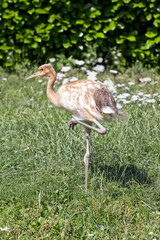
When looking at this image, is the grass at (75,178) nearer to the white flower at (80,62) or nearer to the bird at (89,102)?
the bird at (89,102)

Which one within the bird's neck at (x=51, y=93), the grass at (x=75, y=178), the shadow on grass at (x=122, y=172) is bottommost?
the shadow on grass at (x=122, y=172)

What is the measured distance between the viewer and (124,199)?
3811 millimetres

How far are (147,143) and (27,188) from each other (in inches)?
57.5

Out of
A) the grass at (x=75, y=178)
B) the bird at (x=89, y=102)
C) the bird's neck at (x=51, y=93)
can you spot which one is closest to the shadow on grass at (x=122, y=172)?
the grass at (x=75, y=178)

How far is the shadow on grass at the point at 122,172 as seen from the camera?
4.08m

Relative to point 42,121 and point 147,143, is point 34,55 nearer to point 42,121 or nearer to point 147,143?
point 42,121

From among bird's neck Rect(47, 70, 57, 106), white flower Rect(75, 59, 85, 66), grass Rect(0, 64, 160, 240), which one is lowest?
white flower Rect(75, 59, 85, 66)

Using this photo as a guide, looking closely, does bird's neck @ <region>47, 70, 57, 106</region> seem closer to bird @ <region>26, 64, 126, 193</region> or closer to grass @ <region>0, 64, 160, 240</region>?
bird @ <region>26, 64, 126, 193</region>

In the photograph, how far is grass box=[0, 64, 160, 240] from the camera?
3480 mm

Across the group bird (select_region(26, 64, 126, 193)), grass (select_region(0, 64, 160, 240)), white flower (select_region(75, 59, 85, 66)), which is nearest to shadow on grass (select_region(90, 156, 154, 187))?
grass (select_region(0, 64, 160, 240))

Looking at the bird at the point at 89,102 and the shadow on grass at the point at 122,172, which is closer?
the bird at the point at 89,102

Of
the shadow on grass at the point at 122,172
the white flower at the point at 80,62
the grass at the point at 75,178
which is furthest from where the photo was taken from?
the white flower at the point at 80,62

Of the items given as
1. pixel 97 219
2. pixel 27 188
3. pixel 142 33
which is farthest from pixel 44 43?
pixel 97 219

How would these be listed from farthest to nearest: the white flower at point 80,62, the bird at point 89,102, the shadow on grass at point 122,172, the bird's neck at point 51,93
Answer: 1. the white flower at point 80,62
2. the shadow on grass at point 122,172
3. the bird's neck at point 51,93
4. the bird at point 89,102
